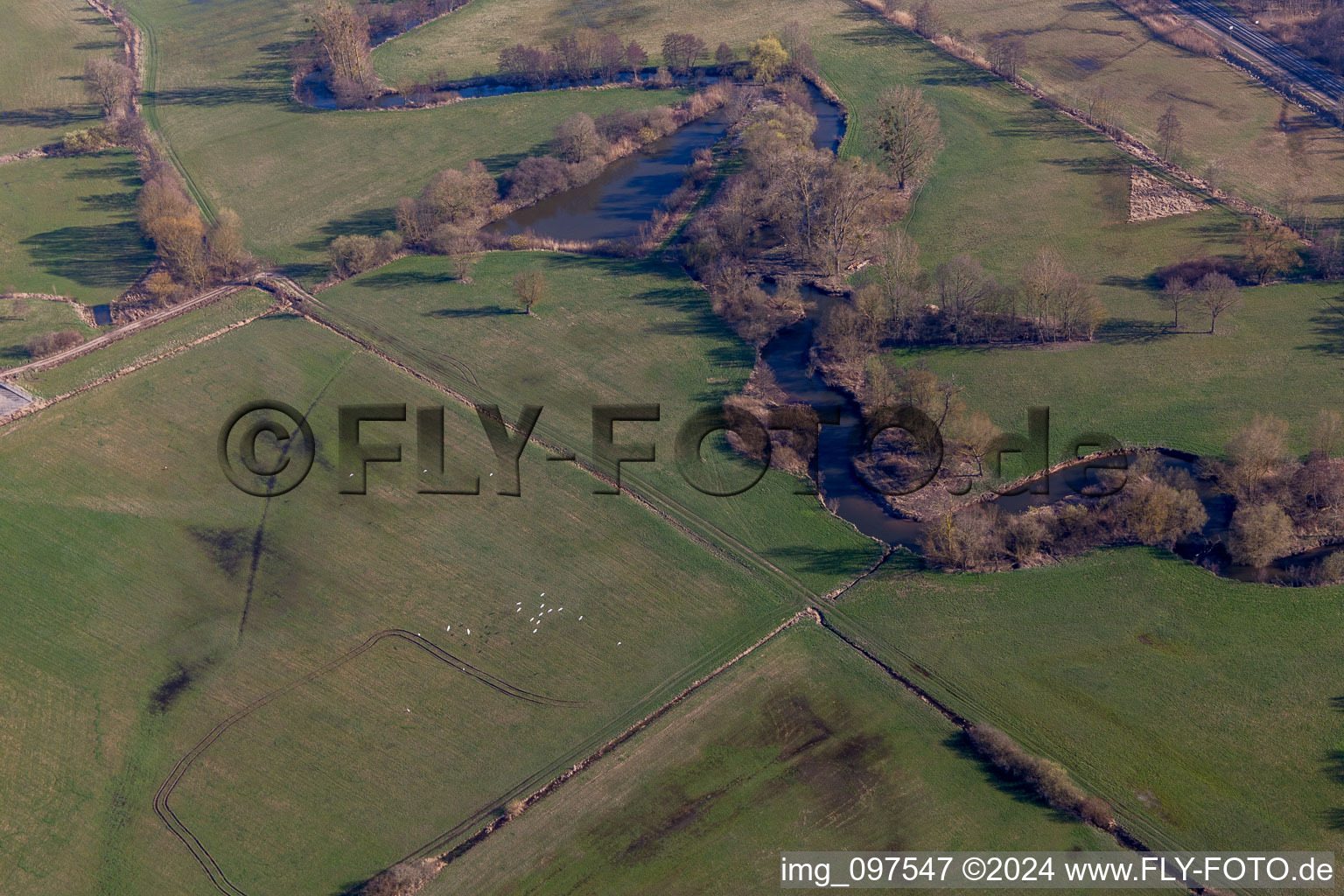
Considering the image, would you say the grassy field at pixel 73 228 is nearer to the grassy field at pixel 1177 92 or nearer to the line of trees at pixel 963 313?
the line of trees at pixel 963 313

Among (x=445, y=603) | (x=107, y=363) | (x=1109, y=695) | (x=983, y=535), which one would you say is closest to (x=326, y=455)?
(x=445, y=603)

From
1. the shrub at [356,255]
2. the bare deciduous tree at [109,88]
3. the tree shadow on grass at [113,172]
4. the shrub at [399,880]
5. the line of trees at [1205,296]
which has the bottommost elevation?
the shrub at [399,880]

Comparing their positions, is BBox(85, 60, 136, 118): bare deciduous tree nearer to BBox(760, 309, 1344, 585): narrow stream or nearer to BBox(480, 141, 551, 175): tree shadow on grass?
BBox(480, 141, 551, 175): tree shadow on grass

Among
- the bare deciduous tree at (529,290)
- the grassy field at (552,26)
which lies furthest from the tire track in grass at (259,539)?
the grassy field at (552,26)

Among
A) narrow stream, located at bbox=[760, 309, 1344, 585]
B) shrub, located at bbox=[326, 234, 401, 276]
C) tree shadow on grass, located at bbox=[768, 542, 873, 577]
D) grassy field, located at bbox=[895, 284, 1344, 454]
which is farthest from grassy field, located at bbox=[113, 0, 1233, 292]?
tree shadow on grass, located at bbox=[768, 542, 873, 577]

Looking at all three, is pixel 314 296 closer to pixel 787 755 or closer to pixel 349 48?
pixel 349 48

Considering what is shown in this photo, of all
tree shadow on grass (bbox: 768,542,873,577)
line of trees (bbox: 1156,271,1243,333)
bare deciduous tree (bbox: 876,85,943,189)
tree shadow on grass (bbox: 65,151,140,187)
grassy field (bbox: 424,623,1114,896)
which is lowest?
grassy field (bbox: 424,623,1114,896)
